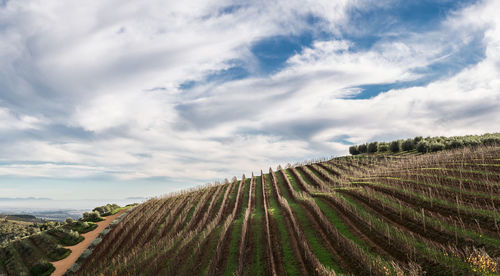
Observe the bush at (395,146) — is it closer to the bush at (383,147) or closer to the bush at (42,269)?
the bush at (383,147)

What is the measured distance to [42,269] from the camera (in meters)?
28.8

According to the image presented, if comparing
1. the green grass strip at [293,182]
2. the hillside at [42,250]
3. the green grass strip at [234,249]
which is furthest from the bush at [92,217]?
the green grass strip at [293,182]

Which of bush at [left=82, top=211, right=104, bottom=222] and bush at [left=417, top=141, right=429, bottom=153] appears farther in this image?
bush at [left=417, top=141, right=429, bottom=153]

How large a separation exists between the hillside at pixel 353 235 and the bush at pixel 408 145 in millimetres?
36293

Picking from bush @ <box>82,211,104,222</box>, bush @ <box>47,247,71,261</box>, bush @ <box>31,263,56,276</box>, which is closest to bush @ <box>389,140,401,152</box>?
bush @ <box>82,211,104,222</box>

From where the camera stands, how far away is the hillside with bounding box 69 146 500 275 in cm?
1310

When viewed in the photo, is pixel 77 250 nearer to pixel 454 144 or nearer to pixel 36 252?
pixel 36 252

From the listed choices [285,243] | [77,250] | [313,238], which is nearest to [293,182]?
[313,238]

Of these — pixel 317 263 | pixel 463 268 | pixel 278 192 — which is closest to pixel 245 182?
pixel 278 192

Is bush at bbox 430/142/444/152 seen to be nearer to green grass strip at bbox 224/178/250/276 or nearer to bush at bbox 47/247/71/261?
green grass strip at bbox 224/178/250/276

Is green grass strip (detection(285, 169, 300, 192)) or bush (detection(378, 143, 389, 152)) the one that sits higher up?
bush (detection(378, 143, 389, 152))

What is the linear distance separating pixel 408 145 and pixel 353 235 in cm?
6161

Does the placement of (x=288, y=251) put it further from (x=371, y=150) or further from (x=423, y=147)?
(x=371, y=150)

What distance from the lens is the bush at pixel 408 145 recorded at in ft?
219
